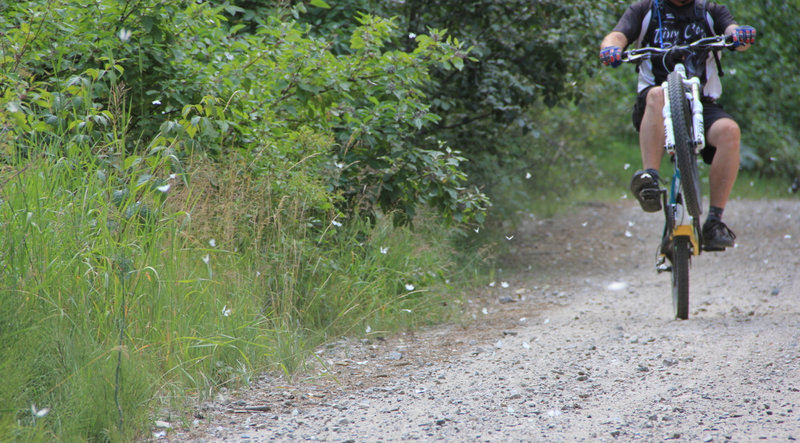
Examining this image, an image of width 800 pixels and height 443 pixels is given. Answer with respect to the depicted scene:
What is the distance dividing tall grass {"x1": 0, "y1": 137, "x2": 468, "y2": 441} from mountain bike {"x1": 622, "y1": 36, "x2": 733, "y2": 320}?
1628 mm

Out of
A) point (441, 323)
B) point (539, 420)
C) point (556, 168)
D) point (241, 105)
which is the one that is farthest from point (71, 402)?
point (556, 168)

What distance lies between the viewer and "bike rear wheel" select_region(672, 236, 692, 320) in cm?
439

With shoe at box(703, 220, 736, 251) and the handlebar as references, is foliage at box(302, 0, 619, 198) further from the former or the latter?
shoe at box(703, 220, 736, 251)

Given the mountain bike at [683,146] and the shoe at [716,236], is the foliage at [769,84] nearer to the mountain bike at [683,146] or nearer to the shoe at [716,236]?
the mountain bike at [683,146]

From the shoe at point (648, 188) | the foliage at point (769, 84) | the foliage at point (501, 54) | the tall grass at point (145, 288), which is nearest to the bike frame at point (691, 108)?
the shoe at point (648, 188)

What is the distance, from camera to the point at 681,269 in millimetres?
4387

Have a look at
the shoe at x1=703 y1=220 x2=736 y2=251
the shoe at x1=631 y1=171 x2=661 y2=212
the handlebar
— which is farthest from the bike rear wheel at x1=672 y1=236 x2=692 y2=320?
the handlebar

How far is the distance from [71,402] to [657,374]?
2285mm

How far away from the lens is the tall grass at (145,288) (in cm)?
257

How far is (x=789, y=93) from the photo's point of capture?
1344 centimetres

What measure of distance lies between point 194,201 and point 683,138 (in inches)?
96.9

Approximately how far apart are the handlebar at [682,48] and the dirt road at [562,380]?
1.52 meters

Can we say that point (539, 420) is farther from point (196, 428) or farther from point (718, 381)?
point (196, 428)

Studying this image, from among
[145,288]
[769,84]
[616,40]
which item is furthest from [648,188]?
[769,84]
